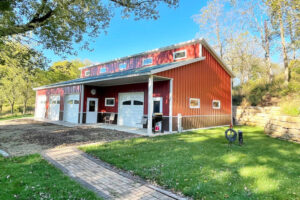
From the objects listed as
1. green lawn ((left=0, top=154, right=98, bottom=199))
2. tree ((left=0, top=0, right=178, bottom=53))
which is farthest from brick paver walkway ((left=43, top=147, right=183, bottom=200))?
tree ((left=0, top=0, right=178, bottom=53))

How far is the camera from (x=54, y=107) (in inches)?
623

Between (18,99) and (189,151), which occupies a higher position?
(18,99)

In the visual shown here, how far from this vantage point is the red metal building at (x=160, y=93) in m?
9.20

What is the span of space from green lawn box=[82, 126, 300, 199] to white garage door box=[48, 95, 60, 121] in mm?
11571

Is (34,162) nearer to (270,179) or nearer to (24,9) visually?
(270,179)

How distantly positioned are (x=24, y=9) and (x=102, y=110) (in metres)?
8.25

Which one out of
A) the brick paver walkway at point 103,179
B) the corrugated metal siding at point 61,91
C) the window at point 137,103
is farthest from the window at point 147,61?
the brick paver walkway at point 103,179

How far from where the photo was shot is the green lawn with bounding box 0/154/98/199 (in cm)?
264

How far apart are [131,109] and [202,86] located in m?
4.95

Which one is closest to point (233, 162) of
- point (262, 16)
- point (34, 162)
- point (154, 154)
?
point (154, 154)

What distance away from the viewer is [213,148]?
5.74 metres

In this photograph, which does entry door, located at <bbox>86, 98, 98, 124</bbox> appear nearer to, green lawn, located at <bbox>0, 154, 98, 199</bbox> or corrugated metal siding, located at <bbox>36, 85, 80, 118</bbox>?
corrugated metal siding, located at <bbox>36, 85, 80, 118</bbox>

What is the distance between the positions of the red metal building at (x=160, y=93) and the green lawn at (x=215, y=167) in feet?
10.4

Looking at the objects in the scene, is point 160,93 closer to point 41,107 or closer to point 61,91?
point 61,91
